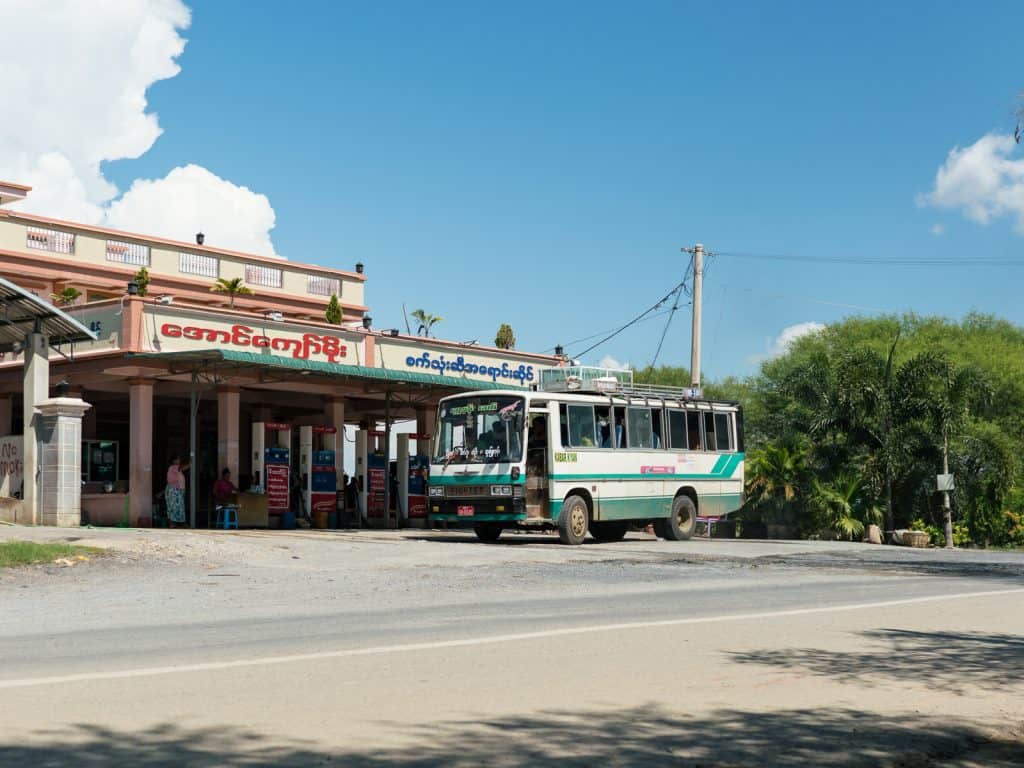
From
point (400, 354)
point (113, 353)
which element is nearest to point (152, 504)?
point (113, 353)

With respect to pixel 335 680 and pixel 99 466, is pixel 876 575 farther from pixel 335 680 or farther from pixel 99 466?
pixel 99 466

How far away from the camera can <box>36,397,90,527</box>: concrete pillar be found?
1020 inches

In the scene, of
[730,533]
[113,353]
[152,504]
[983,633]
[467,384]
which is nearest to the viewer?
[983,633]

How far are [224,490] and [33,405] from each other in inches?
248

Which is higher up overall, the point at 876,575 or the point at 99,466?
the point at 99,466

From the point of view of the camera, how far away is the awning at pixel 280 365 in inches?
1129

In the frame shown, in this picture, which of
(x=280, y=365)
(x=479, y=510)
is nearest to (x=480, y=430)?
(x=479, y=510)

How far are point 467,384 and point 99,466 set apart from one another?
35.7ft

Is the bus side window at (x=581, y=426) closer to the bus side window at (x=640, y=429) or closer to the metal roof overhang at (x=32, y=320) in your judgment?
the bus side window at (x=640, y=429)

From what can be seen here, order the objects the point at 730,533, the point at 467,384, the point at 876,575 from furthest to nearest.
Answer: the point at 730,533
the point at 467,384
the point at 876,575

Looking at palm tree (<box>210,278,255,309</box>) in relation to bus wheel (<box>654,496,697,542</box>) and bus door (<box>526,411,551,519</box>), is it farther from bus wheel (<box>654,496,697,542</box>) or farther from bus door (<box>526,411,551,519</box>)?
bus door (<box>526,411,551,519</box>)

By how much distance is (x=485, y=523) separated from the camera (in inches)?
1060

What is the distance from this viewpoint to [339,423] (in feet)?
120

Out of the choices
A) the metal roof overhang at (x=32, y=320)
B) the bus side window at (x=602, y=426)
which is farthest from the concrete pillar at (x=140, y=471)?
the bus side window at (x=602, y=426)
